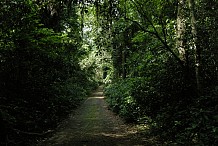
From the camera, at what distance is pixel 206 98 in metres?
8.31

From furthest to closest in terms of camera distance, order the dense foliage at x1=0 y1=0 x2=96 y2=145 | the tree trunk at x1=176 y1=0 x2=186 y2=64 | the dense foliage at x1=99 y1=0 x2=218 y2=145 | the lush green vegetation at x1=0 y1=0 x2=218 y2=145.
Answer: the tree trunk at x1=176 y1=0 x2=186 y2=64 < the dense foliage at x1=0 y1=0 x2=96 y2=145 < the lush green vegetation at x1=0 y1=0 x2=218 y2=145 < the dense foliage at x1=99 y1=0 x2=218 y2=145

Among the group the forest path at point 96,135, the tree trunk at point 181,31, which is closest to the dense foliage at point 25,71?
the forest path at point 96,135

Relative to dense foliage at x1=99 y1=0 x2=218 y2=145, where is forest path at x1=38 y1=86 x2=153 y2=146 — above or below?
below

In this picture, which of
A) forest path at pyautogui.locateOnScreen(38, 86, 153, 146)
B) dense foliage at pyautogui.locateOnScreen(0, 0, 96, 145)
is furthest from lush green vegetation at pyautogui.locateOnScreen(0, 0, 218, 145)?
forest path at pyautogui.locateOnScreen(38, 86, 153, 146)

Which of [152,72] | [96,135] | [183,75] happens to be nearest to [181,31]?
[183,75]

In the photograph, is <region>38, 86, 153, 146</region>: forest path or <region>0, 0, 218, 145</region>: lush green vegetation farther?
<region>38, 86, 153, 146</region>: forest path

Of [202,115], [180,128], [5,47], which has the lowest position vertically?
[180,128]

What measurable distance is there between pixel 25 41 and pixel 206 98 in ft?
23.6

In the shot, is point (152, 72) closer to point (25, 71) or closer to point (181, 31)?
point (181, 31)

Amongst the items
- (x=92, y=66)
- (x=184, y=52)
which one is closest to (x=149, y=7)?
(x=184, y=52)

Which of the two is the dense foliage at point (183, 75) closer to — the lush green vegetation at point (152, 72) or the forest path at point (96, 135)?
the lush green vegetation at point (152, 72)

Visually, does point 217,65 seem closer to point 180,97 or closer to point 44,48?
point 180,97

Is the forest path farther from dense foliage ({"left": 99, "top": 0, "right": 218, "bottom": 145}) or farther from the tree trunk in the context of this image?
the tree trunk

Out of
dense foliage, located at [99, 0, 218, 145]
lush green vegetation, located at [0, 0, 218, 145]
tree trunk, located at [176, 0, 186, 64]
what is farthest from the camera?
tree trunk, located at [176, 0, 186, 64]
